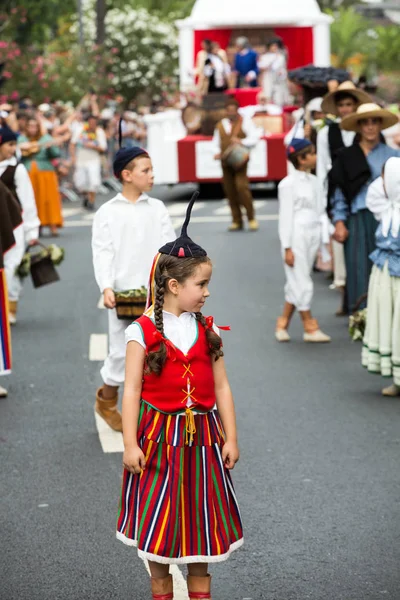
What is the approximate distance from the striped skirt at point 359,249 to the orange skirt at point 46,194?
9.35 m

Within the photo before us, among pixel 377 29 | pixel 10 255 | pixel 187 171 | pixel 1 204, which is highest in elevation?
pixel 1 204

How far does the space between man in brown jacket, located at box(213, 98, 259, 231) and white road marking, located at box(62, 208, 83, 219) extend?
462 centimetres

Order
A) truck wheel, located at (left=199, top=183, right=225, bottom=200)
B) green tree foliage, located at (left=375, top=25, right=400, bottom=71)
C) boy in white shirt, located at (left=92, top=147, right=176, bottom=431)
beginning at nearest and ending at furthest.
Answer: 1. boy in white shirt, located at (left=92, top=147, right=176, bottom=431)
2. truck wheel, located at (left=199, top=183, right=225, bottom=200)
3. green tree foliage, located at (left=375, top=25, right=400, bottom=71)

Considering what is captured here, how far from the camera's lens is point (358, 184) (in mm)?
11305

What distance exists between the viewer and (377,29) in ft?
261

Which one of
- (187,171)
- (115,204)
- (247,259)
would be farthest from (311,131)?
(187,171)

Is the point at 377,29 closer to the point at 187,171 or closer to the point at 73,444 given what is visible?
the point at 187,171

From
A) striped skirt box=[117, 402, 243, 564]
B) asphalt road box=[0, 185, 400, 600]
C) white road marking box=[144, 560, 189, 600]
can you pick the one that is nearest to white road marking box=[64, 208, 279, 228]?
asphalt road box=[0, 185, 400, 600]

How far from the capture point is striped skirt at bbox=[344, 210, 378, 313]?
1157 centimetres

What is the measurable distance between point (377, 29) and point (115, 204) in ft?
243

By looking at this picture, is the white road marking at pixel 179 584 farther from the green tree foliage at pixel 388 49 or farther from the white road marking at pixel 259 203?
the green tree foliage at pixel 388 49

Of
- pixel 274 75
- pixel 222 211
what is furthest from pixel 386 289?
pixel 274 75

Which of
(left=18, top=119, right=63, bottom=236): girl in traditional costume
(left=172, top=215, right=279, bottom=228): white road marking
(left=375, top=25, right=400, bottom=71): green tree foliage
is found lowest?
(left=375, top=25, right=400, bottom=71): green tree foliage

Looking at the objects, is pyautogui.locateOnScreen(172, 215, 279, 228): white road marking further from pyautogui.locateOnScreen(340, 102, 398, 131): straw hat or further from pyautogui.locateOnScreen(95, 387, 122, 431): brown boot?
pyautogui.locateOnScreen(95, 387, 122, 431): brown boot
